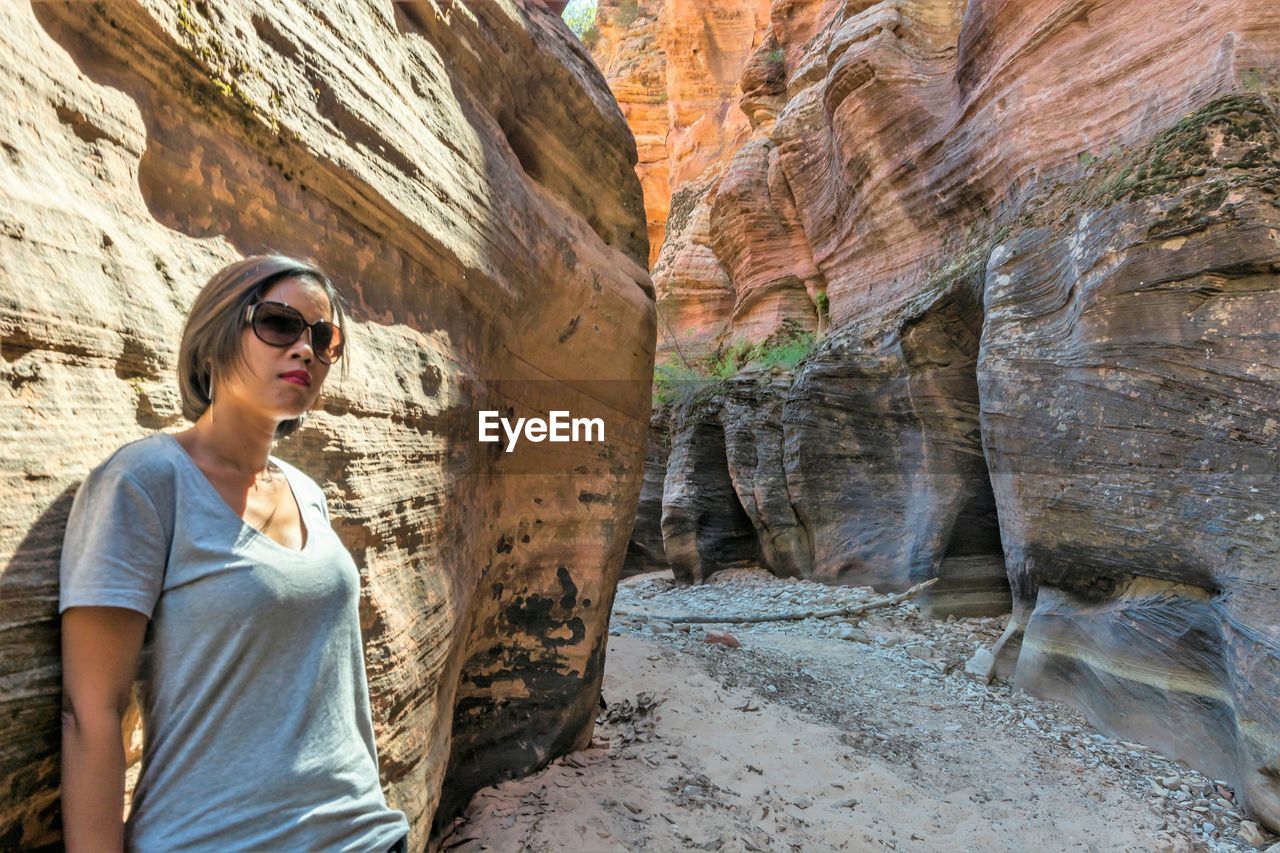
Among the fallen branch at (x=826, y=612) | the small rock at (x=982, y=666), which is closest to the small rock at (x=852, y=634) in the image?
the fallen branch at (x=826, y=612)

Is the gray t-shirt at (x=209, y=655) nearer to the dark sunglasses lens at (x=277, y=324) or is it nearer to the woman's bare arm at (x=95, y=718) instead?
the woman's bare arm at (x=95, y=718)

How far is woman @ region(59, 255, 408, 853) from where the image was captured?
98cm

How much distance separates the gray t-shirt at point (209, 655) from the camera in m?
1.01

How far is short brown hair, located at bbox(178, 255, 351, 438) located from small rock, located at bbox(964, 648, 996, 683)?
6761 mm

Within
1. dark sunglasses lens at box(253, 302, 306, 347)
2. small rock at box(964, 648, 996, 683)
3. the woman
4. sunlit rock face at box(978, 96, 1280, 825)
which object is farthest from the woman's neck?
small rock at box(964, 648, 996, 683)

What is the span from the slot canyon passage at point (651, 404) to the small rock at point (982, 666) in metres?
0.08

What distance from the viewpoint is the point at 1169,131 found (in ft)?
18.3

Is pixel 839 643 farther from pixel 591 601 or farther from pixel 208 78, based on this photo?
pixel 208 78

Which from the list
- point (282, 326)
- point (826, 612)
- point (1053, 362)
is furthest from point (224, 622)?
point (826, 612)

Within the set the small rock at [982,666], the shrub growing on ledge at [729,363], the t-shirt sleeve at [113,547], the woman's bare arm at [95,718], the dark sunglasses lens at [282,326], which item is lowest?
the small rock at [982,666]

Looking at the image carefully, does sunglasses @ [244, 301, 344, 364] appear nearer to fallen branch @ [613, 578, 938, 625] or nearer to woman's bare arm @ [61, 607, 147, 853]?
woman's bare arm @ [61, 607, 147, 853]

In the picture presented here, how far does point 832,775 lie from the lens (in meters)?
4.01

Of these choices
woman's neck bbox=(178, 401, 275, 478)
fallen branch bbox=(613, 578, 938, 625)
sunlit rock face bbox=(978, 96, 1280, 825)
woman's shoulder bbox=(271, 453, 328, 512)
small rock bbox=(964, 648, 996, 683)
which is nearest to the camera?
woman's neck bbox=(178, 401, 275, 478)

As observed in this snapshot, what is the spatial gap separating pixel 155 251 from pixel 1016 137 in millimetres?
8779
